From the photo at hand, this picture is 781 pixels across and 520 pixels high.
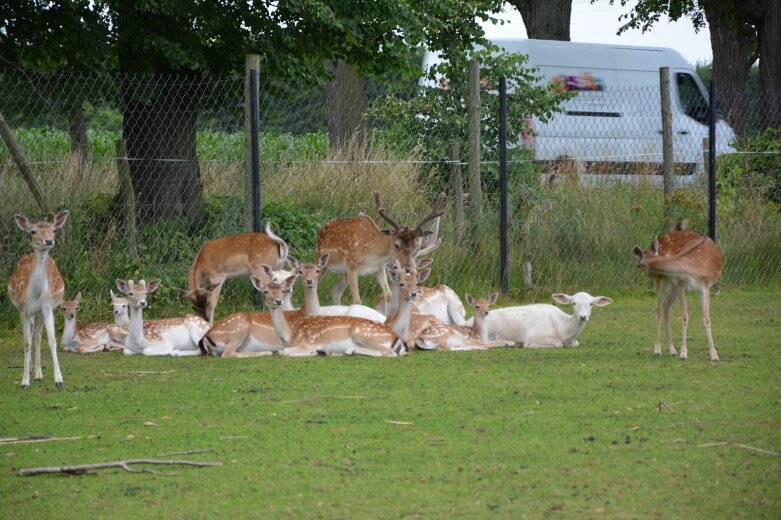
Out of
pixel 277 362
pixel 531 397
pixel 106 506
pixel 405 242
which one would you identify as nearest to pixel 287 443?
pixel 106 506

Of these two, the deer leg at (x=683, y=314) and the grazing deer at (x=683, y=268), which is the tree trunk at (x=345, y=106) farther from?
the deer leg at (x=683, y=314)

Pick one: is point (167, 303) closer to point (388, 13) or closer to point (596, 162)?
point (388, 13)

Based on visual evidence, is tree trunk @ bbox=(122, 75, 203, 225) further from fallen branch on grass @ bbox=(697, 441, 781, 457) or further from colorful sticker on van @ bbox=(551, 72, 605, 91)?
colorful sticker on van @ bbox=(551, 72, 605, 91)

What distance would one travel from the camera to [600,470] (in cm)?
511

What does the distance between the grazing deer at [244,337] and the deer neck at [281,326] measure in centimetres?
7

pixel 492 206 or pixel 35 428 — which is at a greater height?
pixel 492 206

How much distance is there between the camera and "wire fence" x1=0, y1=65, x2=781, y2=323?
36.9 ft

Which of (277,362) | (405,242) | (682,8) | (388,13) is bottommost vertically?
(277,362)

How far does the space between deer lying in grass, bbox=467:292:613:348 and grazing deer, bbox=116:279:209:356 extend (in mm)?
2329

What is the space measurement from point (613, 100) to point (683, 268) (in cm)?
1205

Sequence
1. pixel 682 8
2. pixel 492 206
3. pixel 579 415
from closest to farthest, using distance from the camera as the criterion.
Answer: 1. pixel 579 415
2. pixel 492 206
3. pixel 682 8

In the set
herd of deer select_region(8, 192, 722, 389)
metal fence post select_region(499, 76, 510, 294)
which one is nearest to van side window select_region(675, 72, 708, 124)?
metal fence post select_region(499, 76, 510, 294)

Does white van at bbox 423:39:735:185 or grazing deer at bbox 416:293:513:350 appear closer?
grazing deer at bbox 416:293:513:350

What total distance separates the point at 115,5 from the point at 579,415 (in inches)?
286
